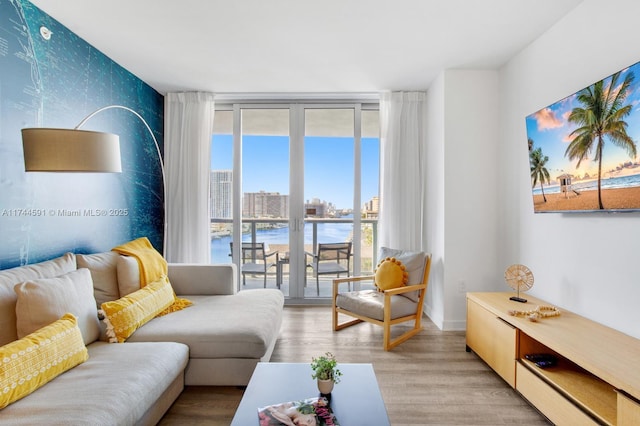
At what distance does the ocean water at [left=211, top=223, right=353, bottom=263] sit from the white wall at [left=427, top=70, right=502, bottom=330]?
1.39 meters

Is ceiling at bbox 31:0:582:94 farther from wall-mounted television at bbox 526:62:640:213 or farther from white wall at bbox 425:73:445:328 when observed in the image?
wall-mounted television at bbox 526:62:640:213

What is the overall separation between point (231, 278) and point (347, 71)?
2.41m

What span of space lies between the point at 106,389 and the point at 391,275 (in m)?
2.55

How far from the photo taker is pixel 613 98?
6.70ft

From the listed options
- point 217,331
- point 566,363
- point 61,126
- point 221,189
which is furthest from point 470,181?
point 61,126

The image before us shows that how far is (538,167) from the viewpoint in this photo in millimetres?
2758

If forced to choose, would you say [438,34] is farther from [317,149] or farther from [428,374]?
[428,374]

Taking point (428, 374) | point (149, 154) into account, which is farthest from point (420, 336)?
point (149, 154)

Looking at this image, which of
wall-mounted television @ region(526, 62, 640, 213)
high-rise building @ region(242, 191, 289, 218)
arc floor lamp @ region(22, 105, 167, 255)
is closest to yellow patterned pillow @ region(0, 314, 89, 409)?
arc floor lamp @ region(22, 105, 167, 255)

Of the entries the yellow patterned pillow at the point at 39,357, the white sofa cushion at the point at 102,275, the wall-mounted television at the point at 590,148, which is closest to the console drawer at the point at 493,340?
the wall-mounted television at the point at 590,148

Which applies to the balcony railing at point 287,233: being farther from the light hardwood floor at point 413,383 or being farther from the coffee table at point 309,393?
the coffee table at point 309,393

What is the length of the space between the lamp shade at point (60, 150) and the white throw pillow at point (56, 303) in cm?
68

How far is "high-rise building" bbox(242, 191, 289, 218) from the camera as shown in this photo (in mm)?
4574

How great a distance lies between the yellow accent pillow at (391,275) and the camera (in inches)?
138
